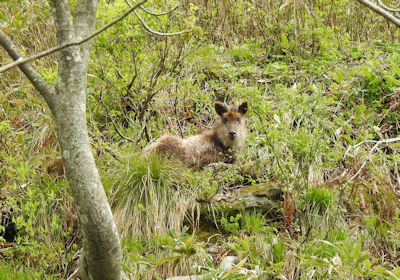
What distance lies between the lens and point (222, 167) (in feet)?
20.3

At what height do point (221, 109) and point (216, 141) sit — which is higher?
point (221, 109)

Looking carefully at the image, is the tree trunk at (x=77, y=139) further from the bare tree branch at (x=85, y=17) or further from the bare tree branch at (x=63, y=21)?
the bare tree branch at (x=85, y=17)

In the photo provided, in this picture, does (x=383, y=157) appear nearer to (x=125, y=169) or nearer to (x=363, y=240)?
(x=363, y=240)

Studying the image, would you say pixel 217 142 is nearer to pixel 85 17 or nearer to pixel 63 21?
pixel 85 17

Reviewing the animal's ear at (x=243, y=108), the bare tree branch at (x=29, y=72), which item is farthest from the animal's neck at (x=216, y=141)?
the bare tree branch at (x=29, y=72)

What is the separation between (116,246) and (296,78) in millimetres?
5468

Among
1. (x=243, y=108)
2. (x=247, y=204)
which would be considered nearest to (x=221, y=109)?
(x=243, y=108)

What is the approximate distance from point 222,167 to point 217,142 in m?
0.92

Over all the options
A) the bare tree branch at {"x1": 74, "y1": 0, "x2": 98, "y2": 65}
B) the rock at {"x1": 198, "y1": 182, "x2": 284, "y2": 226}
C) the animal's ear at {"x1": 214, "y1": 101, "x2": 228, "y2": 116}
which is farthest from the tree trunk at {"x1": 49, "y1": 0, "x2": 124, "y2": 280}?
the animal's ear at {"x1": 214, "y1": 101, "x2": 228, "y2": 116}

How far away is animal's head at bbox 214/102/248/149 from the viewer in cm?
693

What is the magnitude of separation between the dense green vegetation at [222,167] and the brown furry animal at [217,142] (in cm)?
21

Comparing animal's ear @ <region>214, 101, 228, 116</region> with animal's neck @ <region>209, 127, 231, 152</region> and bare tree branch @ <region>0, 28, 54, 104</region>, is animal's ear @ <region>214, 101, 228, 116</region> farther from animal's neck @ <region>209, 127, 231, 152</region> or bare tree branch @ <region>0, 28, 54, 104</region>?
bare tree branch @ <region>0, 28, 54, 104</region>

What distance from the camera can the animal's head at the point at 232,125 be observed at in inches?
273

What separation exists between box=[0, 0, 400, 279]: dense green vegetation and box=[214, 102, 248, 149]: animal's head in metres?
0.20
